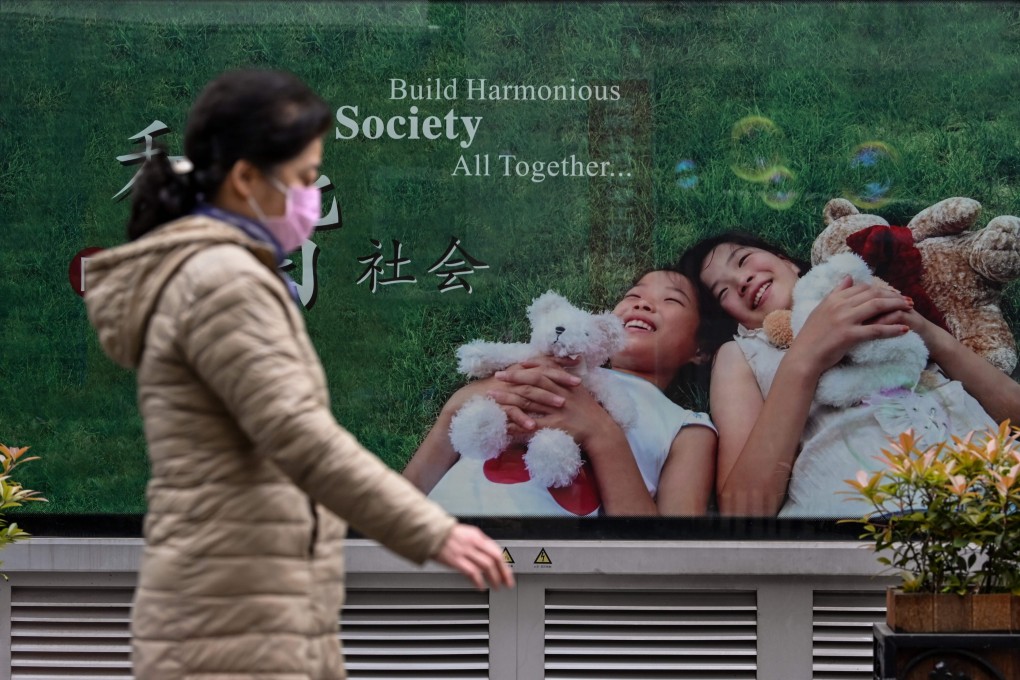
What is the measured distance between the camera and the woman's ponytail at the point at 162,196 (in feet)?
7.99

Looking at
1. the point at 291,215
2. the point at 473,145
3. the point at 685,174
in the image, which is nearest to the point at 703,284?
the point at 685,174

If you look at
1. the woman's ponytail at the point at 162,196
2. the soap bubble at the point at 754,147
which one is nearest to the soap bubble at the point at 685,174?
the soap bubble at the point at 754,147

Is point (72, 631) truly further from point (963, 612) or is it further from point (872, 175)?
point (872, 175)

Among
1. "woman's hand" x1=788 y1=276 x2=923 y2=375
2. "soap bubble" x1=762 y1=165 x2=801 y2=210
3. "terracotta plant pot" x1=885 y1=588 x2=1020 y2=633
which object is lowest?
"terracotta plant pot" x1=885 y1=588 x2=1020 y2=633

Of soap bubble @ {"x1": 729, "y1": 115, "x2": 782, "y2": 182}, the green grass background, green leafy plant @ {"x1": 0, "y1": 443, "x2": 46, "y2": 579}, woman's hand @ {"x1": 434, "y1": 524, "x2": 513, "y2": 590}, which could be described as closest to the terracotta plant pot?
the green grass background

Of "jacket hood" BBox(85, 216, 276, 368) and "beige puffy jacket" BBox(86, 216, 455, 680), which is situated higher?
"jacket hood" BBox(85, 216, 276, 368)

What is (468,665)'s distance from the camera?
542 cm

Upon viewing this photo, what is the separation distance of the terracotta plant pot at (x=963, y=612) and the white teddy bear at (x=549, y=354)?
1428 mm

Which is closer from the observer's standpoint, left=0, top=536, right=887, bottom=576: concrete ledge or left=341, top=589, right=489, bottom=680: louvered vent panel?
left=0, top=536, right=887, bottom=576: concrete ledge

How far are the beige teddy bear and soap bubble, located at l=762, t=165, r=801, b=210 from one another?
6.3 inches

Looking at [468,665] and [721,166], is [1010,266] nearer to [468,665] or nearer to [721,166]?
[721,166]

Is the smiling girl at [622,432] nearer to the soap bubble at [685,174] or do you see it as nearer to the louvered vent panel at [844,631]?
the soap bubble at [685,174]

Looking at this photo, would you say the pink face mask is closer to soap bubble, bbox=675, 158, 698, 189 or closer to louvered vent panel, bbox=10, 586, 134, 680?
soap bubble, bbox=675, 158, 698, 189

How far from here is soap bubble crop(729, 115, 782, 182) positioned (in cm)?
540
